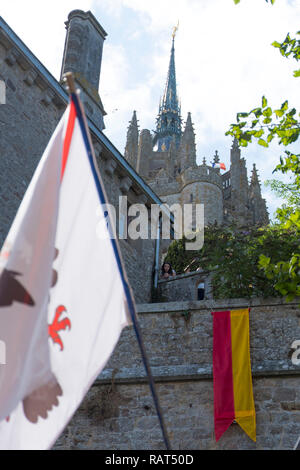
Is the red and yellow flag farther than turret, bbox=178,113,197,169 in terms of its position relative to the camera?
No

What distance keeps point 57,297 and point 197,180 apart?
50.4 metres

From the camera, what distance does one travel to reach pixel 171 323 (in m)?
8.85

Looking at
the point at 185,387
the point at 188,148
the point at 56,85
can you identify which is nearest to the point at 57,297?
the point at 185,387

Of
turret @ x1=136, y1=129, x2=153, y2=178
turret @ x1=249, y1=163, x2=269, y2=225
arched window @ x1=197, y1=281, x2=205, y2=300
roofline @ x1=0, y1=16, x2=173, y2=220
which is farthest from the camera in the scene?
turret @ x1=136, y1=129, x2=153, y2=178

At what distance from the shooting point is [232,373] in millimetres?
8172

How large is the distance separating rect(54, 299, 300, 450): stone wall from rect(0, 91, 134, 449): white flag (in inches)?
178

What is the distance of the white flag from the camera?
3.58 metres

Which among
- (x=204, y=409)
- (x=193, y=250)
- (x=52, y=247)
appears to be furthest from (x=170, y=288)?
(x=52, y=247)

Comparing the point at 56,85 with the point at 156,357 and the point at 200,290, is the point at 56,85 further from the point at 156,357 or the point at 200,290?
the point at 156,357

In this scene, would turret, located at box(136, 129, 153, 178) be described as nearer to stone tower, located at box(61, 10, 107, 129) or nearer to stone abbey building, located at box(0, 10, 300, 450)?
stone tower, located at box(61, 10, 107, 129)

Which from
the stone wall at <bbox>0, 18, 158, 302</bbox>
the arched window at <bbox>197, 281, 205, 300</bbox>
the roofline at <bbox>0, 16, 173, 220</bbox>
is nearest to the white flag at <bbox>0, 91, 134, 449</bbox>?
Answer: the stone wall at <bbox>0, 18, 158, 302</bbox>

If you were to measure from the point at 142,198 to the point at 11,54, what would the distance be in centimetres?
481

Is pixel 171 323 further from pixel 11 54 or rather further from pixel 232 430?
pixel 11 54

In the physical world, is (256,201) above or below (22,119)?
above
